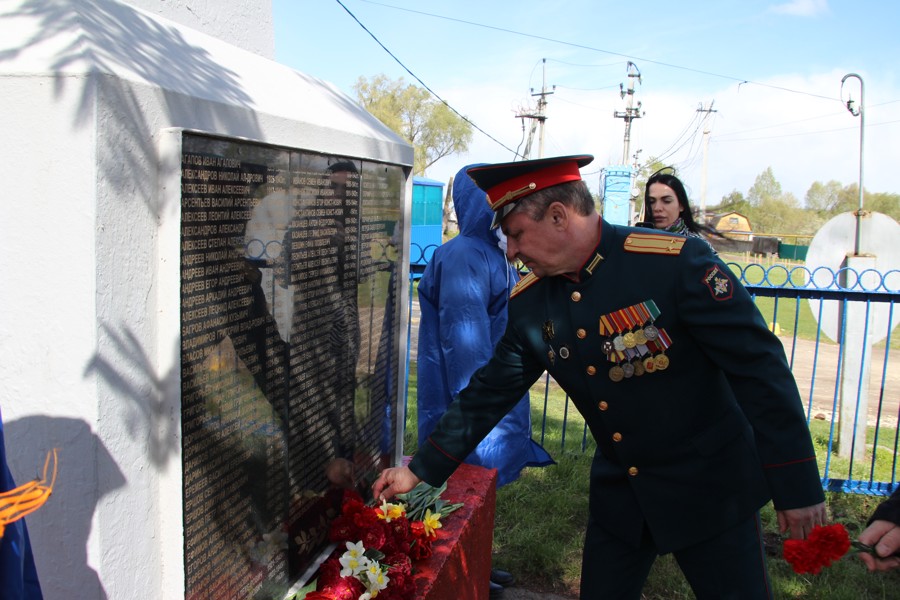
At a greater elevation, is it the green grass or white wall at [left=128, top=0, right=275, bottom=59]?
white wall at [left=128, top=0, right=275, bottom=59]

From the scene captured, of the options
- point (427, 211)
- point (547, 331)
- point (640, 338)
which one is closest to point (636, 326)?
point (640, 338)

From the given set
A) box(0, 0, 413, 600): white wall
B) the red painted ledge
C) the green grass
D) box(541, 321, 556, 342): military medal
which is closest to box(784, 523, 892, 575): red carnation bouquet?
box(541, 321, 556, 342): military medal

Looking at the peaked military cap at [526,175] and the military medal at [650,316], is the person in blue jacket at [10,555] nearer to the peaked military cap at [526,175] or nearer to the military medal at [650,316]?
the peaked military cap at [526,175]

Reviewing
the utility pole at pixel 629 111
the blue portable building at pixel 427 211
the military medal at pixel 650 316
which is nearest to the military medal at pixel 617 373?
the military medal at pixel 650 316

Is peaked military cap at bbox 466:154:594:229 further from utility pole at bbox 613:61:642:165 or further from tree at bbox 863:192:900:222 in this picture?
tree at bbox 863:192:900:222

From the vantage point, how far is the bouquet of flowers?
198 centimetres

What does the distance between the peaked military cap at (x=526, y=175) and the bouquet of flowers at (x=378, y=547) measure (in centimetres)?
105

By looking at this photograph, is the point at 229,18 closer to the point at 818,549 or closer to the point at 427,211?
the point at 818,549

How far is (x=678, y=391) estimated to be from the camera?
204 centimetres

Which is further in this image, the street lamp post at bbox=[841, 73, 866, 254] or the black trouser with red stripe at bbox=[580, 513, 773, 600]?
the street lamp post at bbox=[841, 73, 866, 254]

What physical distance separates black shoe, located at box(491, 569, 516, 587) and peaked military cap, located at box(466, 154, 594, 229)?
81.6 inches

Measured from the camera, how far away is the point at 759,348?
1.86 metres

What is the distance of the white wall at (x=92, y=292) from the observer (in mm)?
1304

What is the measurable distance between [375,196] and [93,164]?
1.31 meters
